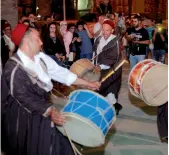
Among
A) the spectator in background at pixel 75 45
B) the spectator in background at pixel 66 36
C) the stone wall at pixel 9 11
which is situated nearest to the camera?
the spectator in background at pixel 66 36

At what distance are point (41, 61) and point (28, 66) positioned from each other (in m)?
0.24

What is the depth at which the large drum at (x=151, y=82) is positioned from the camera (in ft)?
12.9

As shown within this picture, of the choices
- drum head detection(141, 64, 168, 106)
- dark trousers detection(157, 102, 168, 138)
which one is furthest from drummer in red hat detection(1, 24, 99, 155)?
dark trousers detection(157, 102, 168, 138)

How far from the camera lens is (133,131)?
571 cm

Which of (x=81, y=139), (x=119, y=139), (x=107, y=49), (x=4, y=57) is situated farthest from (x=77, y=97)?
(x=4, y=57)

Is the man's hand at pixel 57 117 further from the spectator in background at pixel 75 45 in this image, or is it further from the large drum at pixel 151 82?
the spectator in background at pixel 75 45

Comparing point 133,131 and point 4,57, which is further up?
point 4,57

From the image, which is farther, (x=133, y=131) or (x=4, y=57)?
(x=4, y=57)

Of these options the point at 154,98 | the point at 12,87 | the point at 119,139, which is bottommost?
the point at 119,139

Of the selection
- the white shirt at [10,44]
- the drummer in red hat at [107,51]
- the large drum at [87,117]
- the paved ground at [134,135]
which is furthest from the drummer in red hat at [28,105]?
the drummer in red hat at [107,51]

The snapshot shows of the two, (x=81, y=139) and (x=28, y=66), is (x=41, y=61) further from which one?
(x=81, y=139)

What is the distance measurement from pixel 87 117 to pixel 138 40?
5165 mm

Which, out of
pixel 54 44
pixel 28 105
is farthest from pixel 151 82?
pixel 54 44

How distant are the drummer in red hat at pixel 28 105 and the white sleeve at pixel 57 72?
0.14 m
